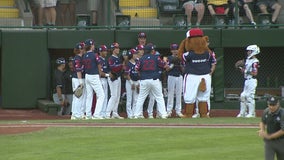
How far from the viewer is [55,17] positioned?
21609 mm

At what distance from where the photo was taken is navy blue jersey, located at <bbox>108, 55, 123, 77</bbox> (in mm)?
18453

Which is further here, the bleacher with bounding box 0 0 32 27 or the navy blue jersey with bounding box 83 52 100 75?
the bleacher with bounding box 0 0 32 27

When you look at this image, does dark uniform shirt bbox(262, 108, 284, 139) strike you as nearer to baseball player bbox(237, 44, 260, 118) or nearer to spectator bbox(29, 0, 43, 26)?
baseball player bbox(237, 44, 260, 118)

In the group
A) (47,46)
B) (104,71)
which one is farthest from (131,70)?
(47,46)

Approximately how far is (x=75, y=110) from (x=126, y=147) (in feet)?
18.2

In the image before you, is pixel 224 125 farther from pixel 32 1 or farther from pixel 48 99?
pixel 32 1

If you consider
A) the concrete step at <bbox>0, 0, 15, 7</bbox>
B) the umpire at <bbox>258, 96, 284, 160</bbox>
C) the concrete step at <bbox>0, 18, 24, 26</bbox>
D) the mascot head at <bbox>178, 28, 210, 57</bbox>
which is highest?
→ the concrete step at <bbox>0, 0, 15, 7</bbox>

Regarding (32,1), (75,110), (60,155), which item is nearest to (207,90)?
(75,110)

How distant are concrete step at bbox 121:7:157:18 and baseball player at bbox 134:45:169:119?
417cm

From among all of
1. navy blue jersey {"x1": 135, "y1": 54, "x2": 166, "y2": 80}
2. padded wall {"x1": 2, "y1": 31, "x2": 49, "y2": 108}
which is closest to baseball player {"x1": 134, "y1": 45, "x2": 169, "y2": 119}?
navy blue jersey {"x1": 135, "y1": 54, "x2": 166, "y2": 80}

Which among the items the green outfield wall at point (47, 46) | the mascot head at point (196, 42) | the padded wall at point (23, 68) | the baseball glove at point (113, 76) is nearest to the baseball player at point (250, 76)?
the mascot head at point (196, 42)

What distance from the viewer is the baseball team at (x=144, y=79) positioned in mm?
17156

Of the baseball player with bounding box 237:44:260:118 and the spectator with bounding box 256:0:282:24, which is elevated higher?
the spectator with bounding box 256:0:282:24

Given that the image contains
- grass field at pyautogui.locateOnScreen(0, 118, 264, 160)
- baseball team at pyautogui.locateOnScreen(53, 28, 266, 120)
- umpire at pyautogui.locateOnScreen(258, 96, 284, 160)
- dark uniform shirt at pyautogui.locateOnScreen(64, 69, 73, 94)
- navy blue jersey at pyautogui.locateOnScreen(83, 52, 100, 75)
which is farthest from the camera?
dark uniform shirt at pyautogui.locateOnScreen(64, 69, 73, 94)
